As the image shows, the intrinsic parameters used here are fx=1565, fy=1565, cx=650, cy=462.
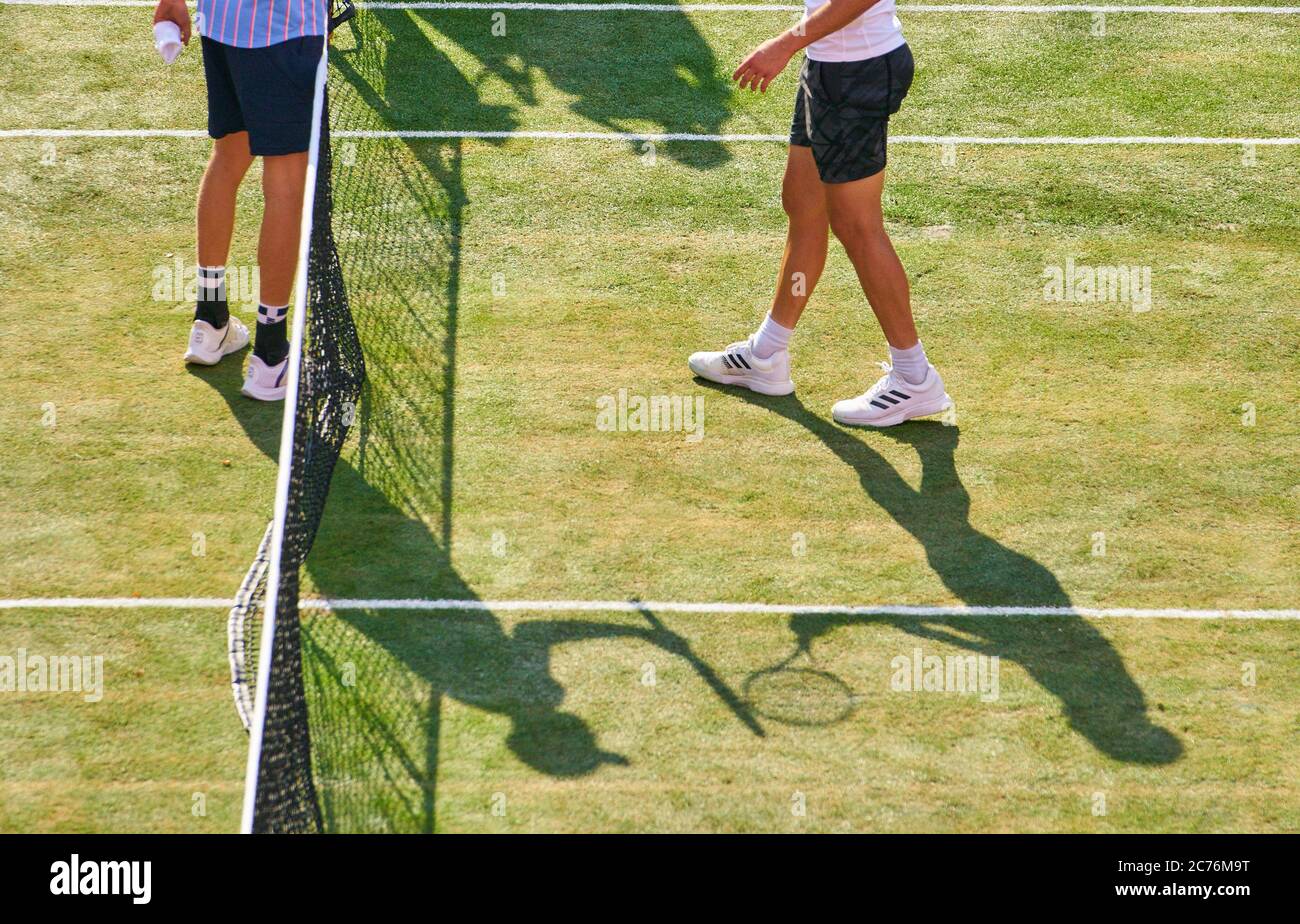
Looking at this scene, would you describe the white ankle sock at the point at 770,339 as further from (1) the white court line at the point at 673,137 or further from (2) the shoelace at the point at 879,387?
(1) the white court line at the point at 673,137

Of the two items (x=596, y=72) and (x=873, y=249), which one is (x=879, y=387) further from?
(x=596, y=72)

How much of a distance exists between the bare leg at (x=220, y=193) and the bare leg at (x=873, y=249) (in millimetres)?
2698

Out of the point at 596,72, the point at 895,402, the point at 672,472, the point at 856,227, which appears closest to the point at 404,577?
the point at 672,472

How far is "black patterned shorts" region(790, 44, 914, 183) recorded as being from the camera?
6586 millimetres

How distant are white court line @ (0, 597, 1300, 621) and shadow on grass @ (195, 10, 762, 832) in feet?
0.18

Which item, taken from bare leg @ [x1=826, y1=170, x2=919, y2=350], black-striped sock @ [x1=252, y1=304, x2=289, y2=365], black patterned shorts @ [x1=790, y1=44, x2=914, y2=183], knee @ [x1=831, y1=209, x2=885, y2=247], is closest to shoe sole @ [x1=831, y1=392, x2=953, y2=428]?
bare leg @ [x1=826, y1=170, x2=919, y2=350]

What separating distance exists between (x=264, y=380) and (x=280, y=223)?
73 cm

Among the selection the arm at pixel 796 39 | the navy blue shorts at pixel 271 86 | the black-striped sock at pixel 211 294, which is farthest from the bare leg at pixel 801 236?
the black-striped sock at pixel 211 294

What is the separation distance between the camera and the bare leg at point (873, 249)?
678 cm

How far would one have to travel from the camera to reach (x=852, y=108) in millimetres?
6609

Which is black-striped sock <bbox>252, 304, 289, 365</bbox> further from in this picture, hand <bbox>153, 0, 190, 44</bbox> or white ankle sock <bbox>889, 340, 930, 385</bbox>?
white ankle sock <bbox>889, 340, 930, 385</bbox>

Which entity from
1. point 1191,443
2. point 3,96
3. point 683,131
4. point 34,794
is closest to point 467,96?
point 683,131

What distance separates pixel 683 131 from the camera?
966 centimetres

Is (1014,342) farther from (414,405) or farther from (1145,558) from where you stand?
(414,405)
